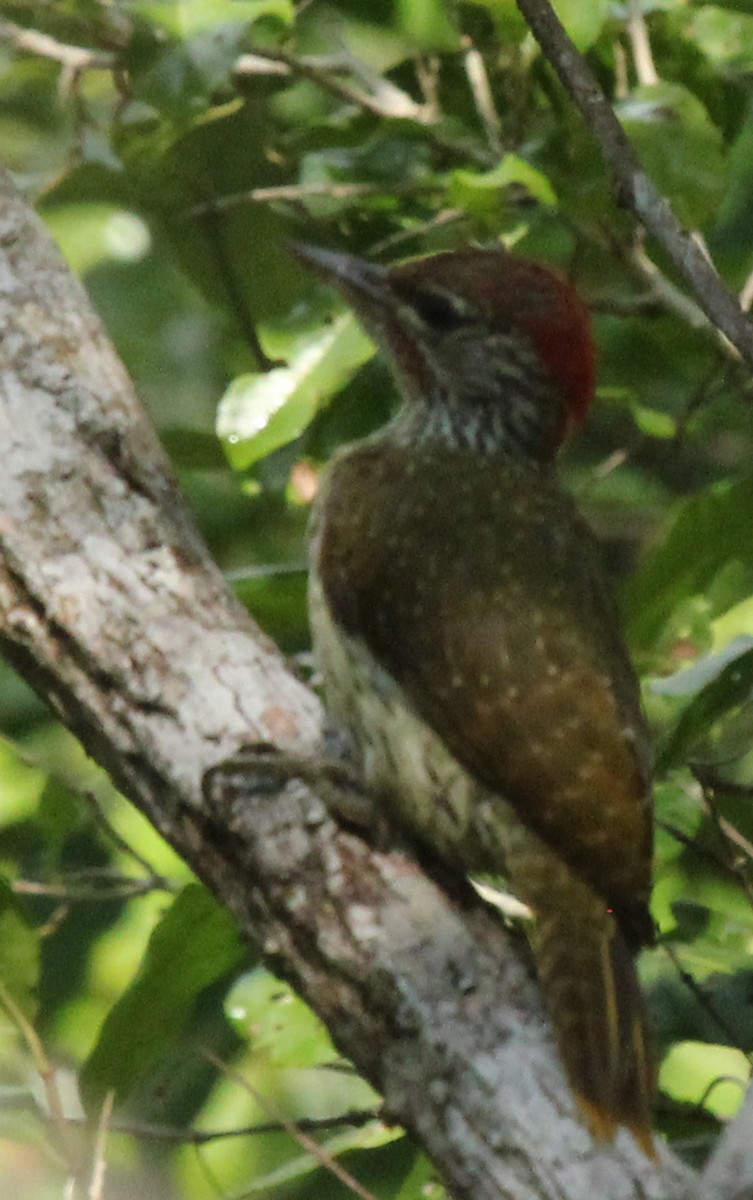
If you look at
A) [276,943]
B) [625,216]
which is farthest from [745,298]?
[276,943]

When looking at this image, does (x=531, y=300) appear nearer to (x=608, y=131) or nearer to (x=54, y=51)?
(x=608, y=131)

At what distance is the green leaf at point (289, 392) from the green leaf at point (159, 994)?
76cm

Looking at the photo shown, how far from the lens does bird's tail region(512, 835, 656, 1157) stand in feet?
6.47

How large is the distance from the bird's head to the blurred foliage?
0.09 meters

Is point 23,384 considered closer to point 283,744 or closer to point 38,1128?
point 283,744

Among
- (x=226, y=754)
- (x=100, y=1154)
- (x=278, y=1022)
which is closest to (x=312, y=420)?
(x=226, y=754)

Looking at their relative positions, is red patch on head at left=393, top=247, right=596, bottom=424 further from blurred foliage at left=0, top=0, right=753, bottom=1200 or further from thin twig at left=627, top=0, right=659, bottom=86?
thin twig at left=627, top=0, right=659, bottom=86

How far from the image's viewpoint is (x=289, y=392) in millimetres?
2920

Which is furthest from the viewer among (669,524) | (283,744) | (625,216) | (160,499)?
(625,216)

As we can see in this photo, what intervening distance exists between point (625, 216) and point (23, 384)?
109 cm

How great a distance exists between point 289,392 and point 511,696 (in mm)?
837

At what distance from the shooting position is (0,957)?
2.49m

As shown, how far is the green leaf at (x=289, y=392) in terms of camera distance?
288 centimetres

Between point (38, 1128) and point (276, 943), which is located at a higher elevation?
point (276, 943)
